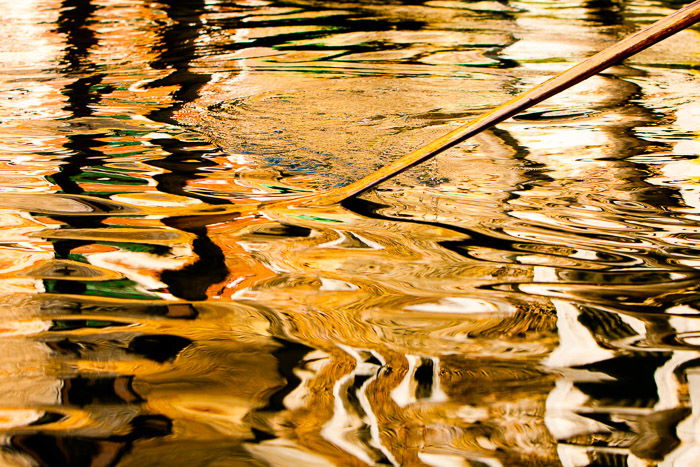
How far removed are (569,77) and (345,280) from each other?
642 mm

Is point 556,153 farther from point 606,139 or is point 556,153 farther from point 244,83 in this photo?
point 244,83

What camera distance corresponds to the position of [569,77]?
4.60 feet

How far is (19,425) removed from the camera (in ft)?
3.28

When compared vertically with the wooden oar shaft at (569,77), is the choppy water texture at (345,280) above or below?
below

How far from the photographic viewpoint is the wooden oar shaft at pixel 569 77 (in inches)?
49.3

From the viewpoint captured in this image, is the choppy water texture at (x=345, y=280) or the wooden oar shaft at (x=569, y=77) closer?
the choppy water texture at (x=345, y=280)

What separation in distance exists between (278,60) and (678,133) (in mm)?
2457

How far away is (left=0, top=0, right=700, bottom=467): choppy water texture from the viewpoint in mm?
1010

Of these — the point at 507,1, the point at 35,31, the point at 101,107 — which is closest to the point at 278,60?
the point at 101,107

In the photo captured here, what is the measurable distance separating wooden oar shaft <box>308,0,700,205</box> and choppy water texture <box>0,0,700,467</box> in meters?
0.19

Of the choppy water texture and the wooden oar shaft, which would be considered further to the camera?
the wooden oar shaft

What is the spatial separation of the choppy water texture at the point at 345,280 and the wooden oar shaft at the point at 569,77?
195 millimetres

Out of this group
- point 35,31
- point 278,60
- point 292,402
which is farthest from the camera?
point 35,31

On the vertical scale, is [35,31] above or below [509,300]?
above
